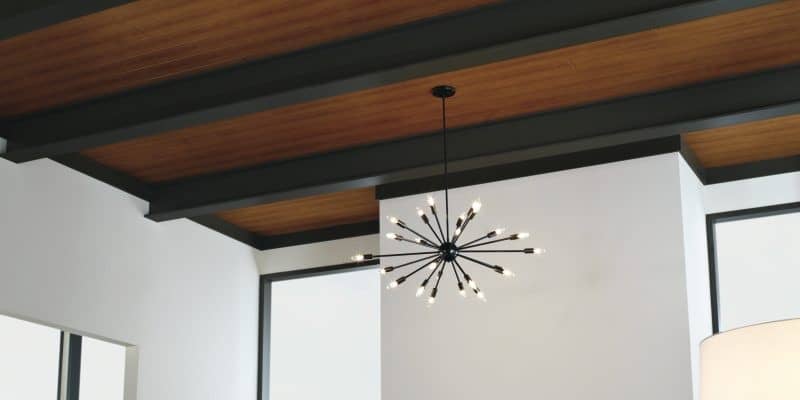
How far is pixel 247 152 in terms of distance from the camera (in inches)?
330

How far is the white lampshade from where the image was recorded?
2379 mm

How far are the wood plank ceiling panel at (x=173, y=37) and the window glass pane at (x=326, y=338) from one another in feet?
Answer: 12.1

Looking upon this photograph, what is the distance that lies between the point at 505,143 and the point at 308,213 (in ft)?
8.62

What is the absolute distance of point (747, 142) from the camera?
8133mm

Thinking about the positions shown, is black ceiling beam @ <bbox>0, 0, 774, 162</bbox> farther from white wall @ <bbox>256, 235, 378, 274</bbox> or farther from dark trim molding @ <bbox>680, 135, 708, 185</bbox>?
white wall @ <bbox>256, 235, 378, 274</bbox>

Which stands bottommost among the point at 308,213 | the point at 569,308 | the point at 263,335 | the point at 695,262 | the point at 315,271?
the point at 569,308

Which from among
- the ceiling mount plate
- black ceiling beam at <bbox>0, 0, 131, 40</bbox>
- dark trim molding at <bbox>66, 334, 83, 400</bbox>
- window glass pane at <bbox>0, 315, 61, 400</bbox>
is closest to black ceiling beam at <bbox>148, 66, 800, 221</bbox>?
the ceiling mount plate

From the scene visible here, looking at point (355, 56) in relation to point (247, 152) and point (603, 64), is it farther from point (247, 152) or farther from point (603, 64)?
point (247, 152)

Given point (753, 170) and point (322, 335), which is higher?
point (753, 170)

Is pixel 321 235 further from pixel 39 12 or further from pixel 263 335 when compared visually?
pixel 39 12

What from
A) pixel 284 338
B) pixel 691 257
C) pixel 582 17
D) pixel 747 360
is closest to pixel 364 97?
pixel 582 17

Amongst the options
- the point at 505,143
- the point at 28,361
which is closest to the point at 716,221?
the point at 505,143

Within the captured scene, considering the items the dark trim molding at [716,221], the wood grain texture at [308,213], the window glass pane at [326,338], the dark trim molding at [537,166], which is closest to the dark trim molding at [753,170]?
the dark trim molding at [716,221]

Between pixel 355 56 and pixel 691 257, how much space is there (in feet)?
9.71
